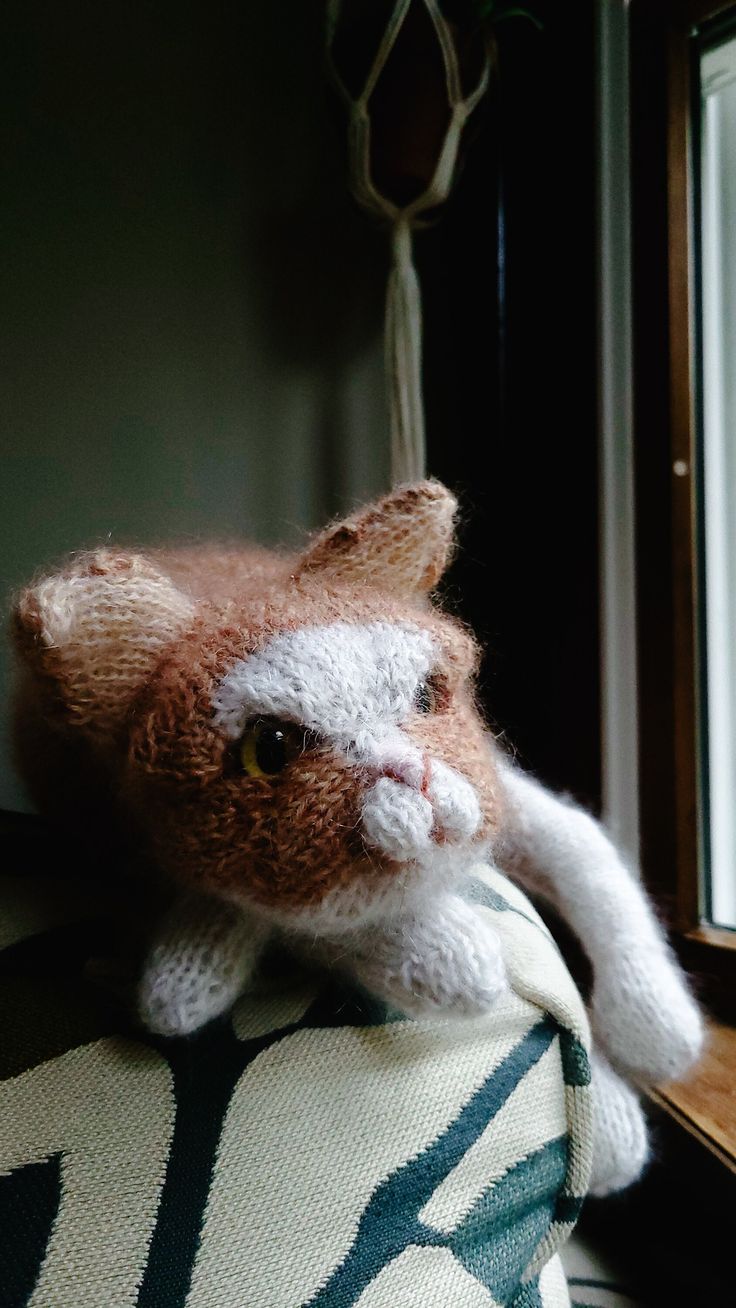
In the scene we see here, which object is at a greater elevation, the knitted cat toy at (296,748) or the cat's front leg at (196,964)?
the knitted cat toy at (296,748)

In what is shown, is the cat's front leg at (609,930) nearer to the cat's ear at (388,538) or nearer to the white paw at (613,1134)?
the white paw at (613,1134)

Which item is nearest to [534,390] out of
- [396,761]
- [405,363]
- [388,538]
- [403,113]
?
[405,363]

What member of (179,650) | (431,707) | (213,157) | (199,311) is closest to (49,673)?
(179,650)

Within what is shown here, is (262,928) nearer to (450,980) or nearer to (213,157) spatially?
(450,980)

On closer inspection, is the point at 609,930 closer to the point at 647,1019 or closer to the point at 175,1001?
the point at 647,1019

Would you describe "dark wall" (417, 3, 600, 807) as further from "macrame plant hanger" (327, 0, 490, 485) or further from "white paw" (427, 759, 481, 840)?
"white paw" (427, 759, 481, 840)

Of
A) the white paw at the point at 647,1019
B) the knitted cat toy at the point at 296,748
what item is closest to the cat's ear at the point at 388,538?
the knitted cat toy at the point at 296,748

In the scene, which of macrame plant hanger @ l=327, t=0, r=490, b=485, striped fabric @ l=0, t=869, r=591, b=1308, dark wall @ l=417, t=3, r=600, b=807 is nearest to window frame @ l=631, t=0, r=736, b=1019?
dark wall @ l=417, t=3, r=600, b=807
